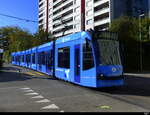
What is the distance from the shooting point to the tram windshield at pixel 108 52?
1027cm

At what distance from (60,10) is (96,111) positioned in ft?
261

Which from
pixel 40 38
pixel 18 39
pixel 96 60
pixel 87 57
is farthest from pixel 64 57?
pixel 18 39

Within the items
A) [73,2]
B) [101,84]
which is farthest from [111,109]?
[73,2]

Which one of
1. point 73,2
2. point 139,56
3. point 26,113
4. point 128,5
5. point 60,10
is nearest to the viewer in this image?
point 26,113

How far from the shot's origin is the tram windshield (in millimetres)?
10266

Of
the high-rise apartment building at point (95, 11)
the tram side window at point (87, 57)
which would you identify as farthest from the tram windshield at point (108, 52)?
the high-rise apartment building at point (95, 11)

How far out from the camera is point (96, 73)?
10.1 m

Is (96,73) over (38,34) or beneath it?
beneath

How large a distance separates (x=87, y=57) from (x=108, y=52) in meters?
1.14

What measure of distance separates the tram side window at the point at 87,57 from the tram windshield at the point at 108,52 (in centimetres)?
48

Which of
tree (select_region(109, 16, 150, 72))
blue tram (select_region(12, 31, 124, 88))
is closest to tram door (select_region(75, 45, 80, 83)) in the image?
blue tram (select_region(12, 31, 124, 88))

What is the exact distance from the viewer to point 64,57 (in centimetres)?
1373

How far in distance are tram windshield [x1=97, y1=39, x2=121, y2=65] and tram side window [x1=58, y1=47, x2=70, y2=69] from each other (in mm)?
3178

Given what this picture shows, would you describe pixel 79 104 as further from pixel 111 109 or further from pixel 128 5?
pixel 128 5
